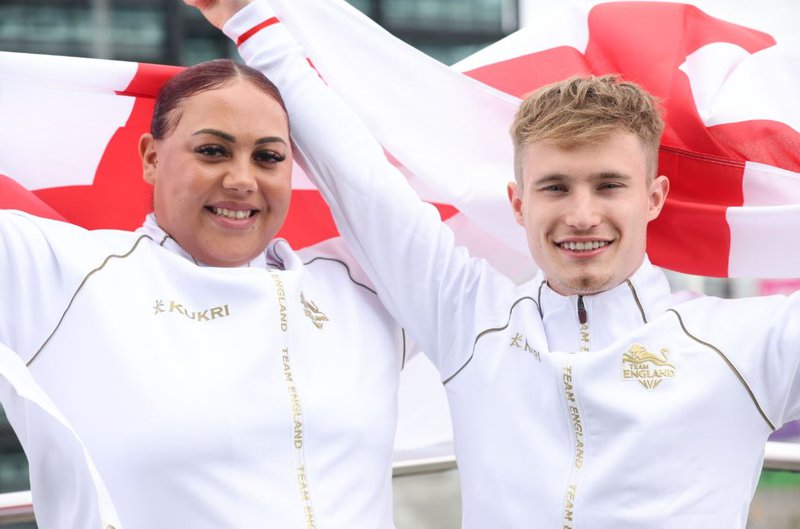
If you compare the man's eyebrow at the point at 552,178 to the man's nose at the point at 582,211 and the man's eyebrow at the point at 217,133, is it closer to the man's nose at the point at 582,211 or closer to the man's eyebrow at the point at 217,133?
the man's nose at the point at 582,211

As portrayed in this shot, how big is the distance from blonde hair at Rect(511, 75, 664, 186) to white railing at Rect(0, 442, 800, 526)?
89 centimetres

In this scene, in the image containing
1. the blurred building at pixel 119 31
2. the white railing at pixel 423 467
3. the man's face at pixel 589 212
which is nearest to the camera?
the man's face at pixel 589 212

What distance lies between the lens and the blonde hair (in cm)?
221

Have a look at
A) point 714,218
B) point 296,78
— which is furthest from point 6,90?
point 714,218

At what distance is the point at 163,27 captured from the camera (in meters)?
8.80

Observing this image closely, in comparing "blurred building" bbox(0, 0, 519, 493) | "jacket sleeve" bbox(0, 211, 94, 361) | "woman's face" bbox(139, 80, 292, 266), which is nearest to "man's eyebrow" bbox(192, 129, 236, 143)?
"woman's face" bbox(139, 80, 292, 266)

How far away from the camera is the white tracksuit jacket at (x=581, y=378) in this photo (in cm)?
206

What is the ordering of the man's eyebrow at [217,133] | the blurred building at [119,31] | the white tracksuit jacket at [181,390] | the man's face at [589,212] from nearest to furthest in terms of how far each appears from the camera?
the white tracksuit jacket at [181,390] < the man's face at [589,212] < the man's eyebrow at [217,133] < the blurred building at [119,31]

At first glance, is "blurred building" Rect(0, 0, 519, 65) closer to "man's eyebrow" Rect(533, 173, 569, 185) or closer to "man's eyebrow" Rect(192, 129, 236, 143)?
"man's eyebrow" Rect(192, 129, 236, 143)

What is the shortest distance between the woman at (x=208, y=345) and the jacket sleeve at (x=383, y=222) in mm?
108

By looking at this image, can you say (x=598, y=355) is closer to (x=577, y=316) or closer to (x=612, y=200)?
(x=577, y=316)

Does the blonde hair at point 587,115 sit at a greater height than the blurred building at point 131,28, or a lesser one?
lesser

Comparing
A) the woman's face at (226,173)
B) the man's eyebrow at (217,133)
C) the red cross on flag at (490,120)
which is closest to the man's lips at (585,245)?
the red cross on flag at (490,120)

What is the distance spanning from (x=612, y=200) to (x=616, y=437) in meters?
0.47
